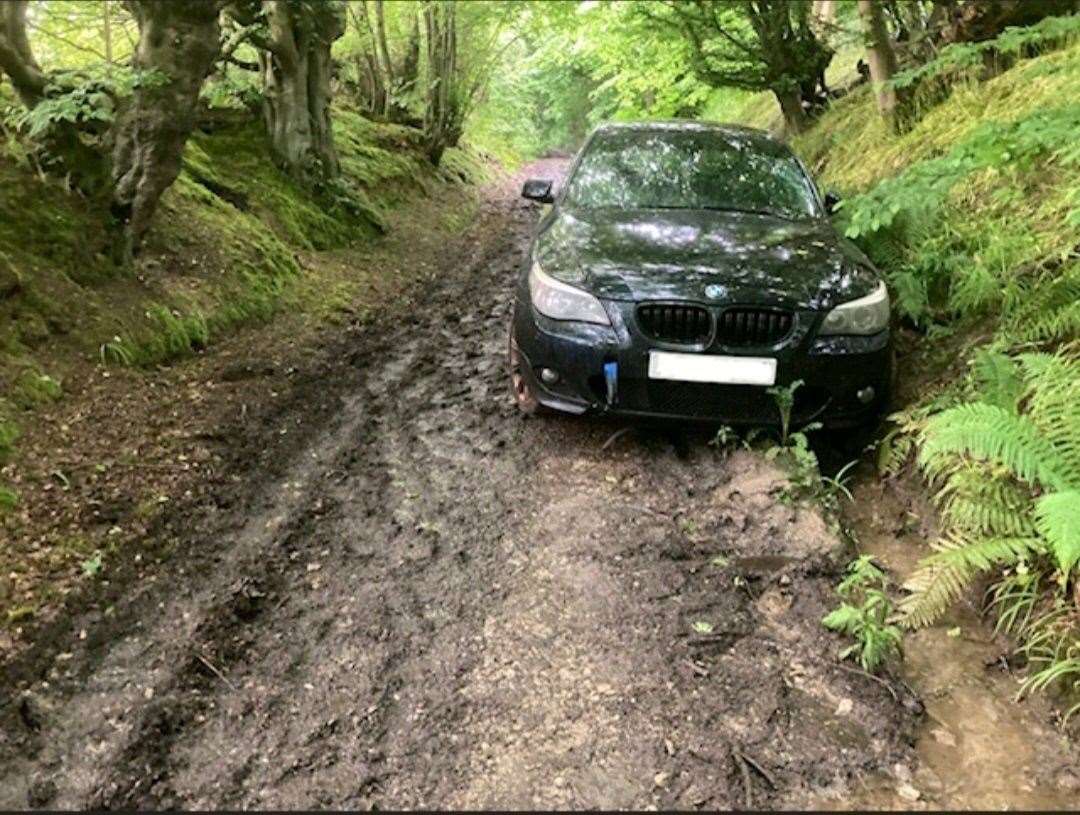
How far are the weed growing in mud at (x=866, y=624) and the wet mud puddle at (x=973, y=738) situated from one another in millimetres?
155

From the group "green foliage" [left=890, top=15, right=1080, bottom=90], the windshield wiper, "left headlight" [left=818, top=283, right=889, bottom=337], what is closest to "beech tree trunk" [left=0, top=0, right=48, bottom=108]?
the windshield wiper

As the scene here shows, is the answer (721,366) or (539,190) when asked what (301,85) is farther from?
(721,366)

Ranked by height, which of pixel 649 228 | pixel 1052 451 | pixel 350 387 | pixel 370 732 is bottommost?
pixel 350 387

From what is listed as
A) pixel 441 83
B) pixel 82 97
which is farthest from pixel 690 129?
pixel 441 83

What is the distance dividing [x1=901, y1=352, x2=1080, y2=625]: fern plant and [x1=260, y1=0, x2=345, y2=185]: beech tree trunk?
7.67 meters

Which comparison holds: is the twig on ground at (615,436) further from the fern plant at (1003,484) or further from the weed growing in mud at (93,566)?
the weed growing in mud at (93,566)

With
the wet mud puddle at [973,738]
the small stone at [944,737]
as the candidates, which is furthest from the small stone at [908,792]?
the small stone at [944,737]

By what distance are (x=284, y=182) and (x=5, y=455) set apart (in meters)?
5.91

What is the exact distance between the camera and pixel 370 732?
8.30 ft

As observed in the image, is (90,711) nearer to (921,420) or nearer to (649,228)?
(649,228)

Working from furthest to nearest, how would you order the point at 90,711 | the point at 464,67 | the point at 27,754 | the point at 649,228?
the point at 464,67
the point at 649,228
the point at 90,711
the point at 27,754

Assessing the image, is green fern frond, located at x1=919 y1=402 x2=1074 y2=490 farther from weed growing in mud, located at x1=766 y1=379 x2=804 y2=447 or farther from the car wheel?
the car wheel

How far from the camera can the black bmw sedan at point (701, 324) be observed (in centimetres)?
402

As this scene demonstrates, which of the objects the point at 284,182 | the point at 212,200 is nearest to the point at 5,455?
the point at 212,200
